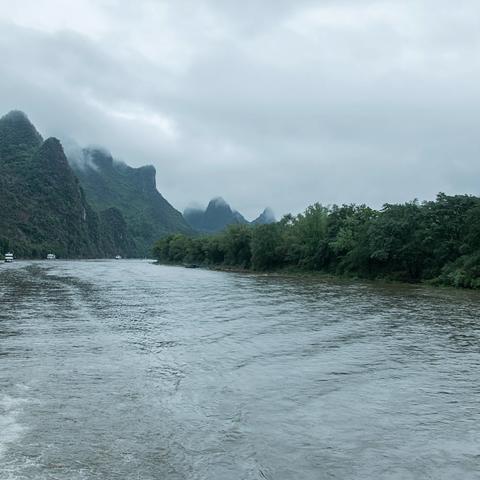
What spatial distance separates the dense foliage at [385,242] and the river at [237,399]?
121 feet

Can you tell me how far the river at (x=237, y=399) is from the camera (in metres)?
9.46

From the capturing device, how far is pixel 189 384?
1513cm

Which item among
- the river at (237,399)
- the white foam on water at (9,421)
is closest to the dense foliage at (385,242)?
the river at (237,399)

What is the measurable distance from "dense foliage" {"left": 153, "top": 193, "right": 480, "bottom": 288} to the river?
36762 mm

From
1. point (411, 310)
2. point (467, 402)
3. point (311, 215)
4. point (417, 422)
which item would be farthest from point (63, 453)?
point (311, 215)

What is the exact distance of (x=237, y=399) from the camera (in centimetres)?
1365

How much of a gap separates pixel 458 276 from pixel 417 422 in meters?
48.4

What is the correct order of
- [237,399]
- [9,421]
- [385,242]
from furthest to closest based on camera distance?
[385,242]
[237,399]
[9,421]

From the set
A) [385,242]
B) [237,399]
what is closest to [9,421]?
[237,399]

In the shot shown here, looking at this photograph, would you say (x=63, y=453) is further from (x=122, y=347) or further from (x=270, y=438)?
(x=122, y=347)

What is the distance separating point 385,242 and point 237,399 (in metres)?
59.2

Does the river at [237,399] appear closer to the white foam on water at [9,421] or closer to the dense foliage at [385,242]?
the white foam on water at [9,421]

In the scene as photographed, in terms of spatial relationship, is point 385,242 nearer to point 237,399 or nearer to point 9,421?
point 237,399

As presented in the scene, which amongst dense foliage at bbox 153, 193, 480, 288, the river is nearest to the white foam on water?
the river
